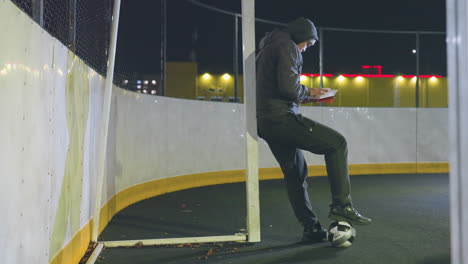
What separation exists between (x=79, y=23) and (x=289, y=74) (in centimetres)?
173

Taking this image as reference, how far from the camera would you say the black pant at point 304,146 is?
3.85 meters

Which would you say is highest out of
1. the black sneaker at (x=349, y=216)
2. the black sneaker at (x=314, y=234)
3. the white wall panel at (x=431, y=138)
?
the white wall panel at (x=431, y=138)

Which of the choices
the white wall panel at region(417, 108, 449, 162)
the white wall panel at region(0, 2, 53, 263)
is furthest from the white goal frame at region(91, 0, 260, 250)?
the white wall panel at region(417, 108, 449, 162)

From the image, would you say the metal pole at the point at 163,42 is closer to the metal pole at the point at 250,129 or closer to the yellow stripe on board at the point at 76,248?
the metal pole at the point at 250,129

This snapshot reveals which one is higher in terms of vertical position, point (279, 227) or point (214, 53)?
point (214, 53)

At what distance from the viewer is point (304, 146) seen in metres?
3.91

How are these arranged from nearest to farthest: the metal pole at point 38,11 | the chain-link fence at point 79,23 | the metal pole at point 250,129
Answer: the metal pole at point 38,11
the chain-link fence at point 79,23
the metal pole at point 250,129

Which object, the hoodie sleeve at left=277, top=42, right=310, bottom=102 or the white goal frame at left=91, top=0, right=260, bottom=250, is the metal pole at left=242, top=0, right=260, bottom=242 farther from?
the hoodie sleeve at left=277, top=42, right=310, bottom=102

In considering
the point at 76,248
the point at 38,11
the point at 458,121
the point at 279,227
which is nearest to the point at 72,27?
the point at 38,11

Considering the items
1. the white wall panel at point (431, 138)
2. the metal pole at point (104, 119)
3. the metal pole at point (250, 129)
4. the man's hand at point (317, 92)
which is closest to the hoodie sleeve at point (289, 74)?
the man's hand at point (317, 92)

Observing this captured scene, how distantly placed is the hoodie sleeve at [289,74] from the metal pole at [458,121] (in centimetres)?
243

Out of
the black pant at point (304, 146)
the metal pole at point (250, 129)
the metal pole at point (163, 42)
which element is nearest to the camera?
the black pant at point (304, 146)

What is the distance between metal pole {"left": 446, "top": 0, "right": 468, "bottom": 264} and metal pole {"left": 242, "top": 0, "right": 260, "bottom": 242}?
8.98ft

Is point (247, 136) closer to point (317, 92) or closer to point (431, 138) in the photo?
point (317, 92)
